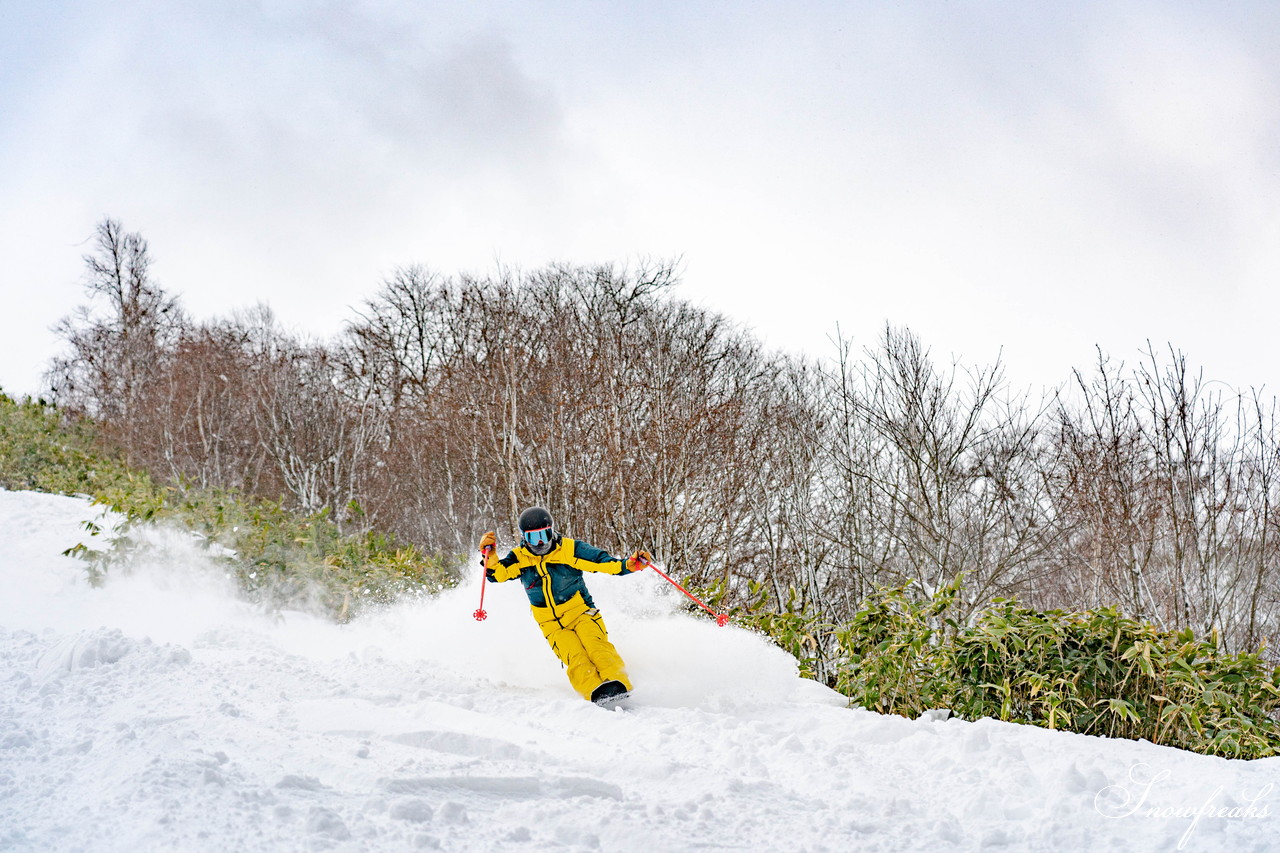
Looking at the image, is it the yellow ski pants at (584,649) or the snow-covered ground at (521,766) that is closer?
the snow-covered ground at (521,766)

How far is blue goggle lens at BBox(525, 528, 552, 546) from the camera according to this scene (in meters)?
5.38

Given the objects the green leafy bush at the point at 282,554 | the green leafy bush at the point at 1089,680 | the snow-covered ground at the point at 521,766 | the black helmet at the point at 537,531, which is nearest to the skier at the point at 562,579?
the black helmet at the point at 537,531

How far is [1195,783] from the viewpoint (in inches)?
121

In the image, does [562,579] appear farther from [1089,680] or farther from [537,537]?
[1089,680]

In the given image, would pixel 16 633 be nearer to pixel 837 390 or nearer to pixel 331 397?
pixel 837 390

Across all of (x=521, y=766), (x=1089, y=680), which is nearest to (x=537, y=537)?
(x=521, y=766)

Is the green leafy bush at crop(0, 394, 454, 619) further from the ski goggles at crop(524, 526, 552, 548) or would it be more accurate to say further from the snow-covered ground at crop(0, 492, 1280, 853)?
the ski goggles at crop(524, 526, 552, 548)

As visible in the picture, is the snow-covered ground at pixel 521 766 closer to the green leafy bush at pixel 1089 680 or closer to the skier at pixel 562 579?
the skier at pixel 562 579

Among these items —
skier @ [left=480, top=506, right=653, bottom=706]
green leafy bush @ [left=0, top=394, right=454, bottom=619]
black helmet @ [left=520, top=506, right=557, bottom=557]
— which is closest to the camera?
skier @ [left=480, top=506, right=653, bottom=706]

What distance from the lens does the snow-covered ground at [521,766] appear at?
8.32ft

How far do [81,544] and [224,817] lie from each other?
20.0 feet

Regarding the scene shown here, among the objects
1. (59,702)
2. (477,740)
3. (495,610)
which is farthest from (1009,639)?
(59,702)

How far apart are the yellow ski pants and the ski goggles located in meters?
0.46

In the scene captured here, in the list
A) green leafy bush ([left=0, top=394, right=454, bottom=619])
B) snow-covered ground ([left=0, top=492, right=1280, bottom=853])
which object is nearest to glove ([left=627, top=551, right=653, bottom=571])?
snow-covered ground ([left=0, top=492, right=1280, bottom=853])
